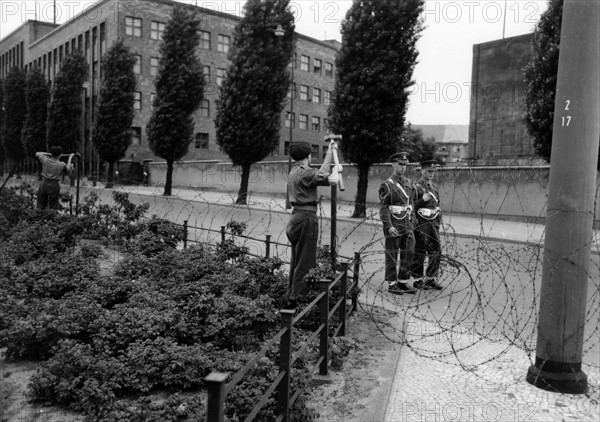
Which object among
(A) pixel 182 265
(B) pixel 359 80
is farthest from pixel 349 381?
(B) pixel 359 80

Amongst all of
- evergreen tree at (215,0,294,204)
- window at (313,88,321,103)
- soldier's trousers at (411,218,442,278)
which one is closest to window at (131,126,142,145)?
window at (313,88,321,103)

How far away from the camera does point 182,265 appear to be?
7434 mm

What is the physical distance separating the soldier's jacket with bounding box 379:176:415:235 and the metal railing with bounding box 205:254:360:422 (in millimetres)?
1747

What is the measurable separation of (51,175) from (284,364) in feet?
36.7

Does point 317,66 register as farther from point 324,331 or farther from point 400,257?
point 324,331

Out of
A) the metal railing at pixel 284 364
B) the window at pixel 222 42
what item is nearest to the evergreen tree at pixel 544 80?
the metal railing at pixel 284 364

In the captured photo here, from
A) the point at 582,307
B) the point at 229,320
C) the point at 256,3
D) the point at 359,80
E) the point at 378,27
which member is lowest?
the point at 229,320

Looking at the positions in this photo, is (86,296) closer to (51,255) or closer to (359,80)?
(51,255)

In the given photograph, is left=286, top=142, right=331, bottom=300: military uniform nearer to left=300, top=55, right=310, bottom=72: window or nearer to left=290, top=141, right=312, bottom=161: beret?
left=290, top=141, right=312, bottom=161: beret

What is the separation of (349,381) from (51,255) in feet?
19.5

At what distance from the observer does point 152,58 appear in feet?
165

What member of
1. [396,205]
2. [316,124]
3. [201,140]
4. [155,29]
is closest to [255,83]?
[396,205]

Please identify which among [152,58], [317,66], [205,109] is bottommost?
[205,109]

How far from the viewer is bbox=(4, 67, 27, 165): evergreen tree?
183 feet
